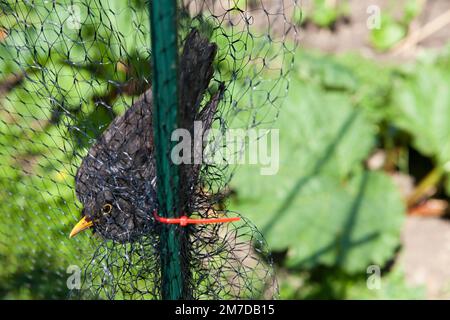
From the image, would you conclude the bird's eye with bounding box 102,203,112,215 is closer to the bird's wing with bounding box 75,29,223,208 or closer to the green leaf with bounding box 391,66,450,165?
the bird's wing with bounding box 75,29,223,208

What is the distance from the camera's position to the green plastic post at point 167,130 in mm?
1556

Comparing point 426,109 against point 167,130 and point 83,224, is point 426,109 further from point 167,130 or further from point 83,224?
point 167,130

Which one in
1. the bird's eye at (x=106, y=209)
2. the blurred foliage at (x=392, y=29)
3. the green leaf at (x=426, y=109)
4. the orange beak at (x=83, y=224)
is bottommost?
the orange beak at (x=83, y=224)

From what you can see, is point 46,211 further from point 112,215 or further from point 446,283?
point 446,283

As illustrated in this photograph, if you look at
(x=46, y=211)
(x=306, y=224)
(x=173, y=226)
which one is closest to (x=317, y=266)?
(x=306, y=224)

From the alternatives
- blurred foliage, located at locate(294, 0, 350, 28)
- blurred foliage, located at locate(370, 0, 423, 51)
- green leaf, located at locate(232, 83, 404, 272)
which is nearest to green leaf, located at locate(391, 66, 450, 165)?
green leaf, located at locate(232, 83, 404, 272)

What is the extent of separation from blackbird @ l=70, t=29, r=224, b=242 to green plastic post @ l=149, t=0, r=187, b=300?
0.07 meters

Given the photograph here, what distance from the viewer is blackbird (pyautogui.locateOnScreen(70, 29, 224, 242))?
1854 mm

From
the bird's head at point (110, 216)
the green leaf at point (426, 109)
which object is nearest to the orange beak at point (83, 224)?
the bird's head at point (110, 216)

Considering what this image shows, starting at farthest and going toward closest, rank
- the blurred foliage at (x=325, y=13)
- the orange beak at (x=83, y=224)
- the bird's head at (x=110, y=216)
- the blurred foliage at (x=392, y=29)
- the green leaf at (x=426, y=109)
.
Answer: the blurred foliage at (x=325, y=13) < the blurred foliage at (x=392, y=29) < the green leaf at (x=426, y=109) < the orange beak at (x=83, y=224) < the bird's head at (x=110, y=216)

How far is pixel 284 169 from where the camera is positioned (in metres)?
3.81

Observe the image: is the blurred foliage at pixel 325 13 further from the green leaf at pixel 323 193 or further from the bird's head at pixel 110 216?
the bird's head at pixel 110 216

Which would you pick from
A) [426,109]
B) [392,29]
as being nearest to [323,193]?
[426,109]
